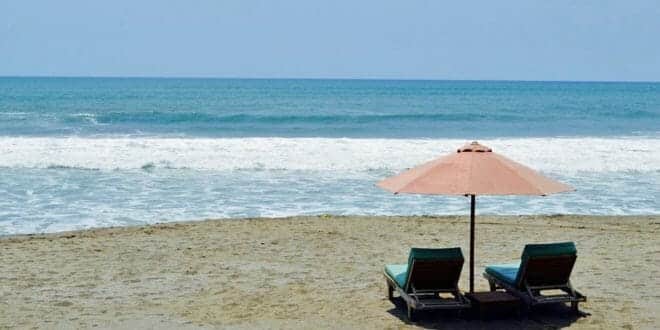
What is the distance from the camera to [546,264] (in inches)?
278

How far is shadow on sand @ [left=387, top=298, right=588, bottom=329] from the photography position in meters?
6.99

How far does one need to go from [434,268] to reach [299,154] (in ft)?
54.5

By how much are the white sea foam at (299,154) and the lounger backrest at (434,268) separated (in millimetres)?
12861

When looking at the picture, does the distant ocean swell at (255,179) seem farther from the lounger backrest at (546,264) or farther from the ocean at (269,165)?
the lounger backrest at (546,264)

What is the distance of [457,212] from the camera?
13547 millimetres

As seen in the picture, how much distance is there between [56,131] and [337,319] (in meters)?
28.8

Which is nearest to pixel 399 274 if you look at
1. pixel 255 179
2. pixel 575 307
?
pixel 575 307

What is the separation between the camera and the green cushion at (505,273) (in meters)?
7.41

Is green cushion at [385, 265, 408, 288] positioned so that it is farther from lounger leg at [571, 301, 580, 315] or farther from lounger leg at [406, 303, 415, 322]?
lounger leg at [571, 301, 580, 315]

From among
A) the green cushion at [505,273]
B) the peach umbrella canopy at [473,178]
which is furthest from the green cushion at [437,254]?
the green cushion at [505,273]

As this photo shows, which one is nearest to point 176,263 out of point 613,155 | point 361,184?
point 361,184

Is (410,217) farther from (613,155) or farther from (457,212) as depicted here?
(613,155)

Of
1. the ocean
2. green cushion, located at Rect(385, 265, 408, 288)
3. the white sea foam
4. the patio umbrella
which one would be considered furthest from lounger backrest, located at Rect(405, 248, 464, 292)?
the white sea foam

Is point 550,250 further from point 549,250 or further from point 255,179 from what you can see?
point 255,179
